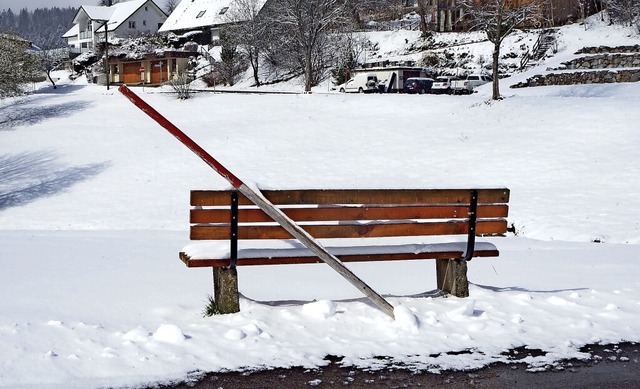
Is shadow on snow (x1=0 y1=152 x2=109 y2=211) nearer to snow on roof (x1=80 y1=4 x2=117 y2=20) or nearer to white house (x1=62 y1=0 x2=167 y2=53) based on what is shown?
white house (x1=62 y1=0 x2=167 y2=53)

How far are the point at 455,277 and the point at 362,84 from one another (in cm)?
4594

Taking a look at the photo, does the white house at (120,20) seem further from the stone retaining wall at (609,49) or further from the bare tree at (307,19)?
the stone retaining wall at (609,49)

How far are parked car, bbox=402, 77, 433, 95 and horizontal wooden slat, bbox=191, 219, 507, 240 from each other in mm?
42119

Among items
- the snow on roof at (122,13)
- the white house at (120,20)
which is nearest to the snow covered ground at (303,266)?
the white house at (120,20)

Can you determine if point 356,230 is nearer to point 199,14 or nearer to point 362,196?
point 362,196

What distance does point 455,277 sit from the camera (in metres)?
7.65

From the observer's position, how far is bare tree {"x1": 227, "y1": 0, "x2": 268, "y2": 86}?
62906 millimetres

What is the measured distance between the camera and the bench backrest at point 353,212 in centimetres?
670

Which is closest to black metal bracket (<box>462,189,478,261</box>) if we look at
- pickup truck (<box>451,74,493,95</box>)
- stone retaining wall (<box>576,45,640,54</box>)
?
pickup truck (<box>451,74,493,95</box>)

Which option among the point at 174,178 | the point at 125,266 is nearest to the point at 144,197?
the point at 174,178

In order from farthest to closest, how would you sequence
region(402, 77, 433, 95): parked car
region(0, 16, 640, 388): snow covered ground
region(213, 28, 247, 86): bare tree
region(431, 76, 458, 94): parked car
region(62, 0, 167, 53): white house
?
region(62, 0, 167, 53): white house
region(213, 28, 247, 86): bare tree
region(402, 77, 433, 95): parked car
region(431, 76, 458, 94): parked car
region(0, 16, 640, 388): snow covered ground

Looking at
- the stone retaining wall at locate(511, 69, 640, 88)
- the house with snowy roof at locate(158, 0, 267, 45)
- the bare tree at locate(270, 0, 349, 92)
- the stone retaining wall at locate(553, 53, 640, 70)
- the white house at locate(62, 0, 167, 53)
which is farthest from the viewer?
the white house at locate(62, 0, 167, 53)

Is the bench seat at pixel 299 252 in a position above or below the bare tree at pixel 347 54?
below

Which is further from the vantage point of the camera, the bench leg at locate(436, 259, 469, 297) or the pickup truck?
the pickup truck
